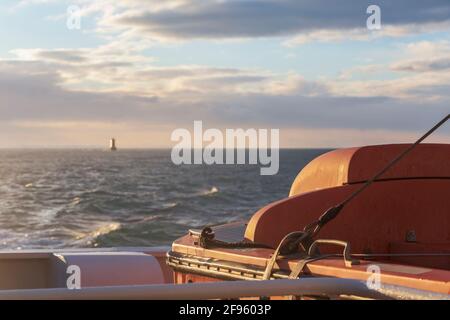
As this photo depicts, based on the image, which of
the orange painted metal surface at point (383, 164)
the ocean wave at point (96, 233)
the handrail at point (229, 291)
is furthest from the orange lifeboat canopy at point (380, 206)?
the ocean wave at point (96, 233)

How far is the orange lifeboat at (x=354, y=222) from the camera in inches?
211

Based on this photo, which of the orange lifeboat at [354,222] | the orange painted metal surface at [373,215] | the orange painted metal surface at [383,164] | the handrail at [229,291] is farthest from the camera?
the orange painted metal surface at [383,164]

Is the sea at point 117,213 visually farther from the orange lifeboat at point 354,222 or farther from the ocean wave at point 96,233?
the orange lifeboat at point 354,222

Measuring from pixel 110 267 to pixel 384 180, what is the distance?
2.87 m

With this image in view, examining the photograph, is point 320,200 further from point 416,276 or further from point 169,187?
point 169,187

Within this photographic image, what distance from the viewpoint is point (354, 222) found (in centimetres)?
577

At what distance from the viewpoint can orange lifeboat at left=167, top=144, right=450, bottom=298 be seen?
17.6 feet

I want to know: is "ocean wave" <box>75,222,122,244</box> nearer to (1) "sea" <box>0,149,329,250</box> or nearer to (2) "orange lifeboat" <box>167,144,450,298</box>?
(1) "sea" <box>0,149,329,250</box>

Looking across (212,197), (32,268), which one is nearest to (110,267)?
(32,268)

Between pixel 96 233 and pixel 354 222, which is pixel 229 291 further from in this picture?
pixel 96 233

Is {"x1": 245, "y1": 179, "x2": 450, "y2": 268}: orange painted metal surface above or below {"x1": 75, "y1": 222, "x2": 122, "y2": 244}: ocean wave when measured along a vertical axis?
above

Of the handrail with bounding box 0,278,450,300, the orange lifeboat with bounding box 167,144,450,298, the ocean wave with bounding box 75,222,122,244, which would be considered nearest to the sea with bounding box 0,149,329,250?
the ocean wave with bounding box 75,222,122,244

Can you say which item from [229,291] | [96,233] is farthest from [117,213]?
[229,291]

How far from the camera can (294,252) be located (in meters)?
4.97
